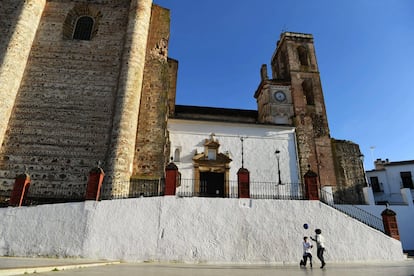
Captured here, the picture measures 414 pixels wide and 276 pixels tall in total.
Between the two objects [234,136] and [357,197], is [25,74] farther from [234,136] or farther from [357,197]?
[357,197]

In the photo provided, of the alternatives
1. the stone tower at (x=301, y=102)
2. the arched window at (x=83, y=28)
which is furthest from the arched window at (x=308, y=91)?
the arched window at (x=83, y=28)

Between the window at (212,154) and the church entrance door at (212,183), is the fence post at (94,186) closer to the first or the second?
the church entrance door at (212,183)

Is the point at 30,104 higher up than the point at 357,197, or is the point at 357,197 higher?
the point at 30,104

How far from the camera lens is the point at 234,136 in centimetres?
1659

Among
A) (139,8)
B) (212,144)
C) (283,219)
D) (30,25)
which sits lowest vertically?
(283,219)

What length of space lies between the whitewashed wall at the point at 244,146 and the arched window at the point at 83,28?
6564 millimetres

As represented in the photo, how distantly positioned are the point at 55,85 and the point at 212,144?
8857 mm

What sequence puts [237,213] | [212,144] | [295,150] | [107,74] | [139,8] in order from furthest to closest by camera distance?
[295,150], [212,144], [139,8], [107,74], [237,213]

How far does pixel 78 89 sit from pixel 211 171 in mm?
8321

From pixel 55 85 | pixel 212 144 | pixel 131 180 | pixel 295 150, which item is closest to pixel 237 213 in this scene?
pixel 131 180

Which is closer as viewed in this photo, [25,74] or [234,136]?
[25,74]

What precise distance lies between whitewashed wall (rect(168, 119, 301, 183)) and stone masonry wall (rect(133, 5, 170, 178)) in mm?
2583

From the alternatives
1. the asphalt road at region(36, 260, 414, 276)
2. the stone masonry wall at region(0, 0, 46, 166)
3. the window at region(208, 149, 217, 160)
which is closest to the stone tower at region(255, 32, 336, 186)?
the window at region(208, 149, 217, 160)

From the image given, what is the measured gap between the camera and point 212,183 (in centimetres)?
1552
